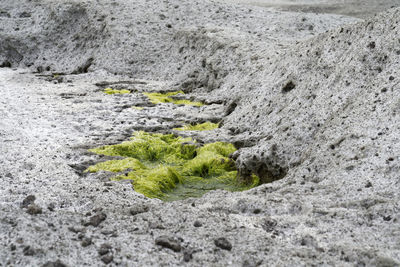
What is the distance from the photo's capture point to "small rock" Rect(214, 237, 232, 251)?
5.35m

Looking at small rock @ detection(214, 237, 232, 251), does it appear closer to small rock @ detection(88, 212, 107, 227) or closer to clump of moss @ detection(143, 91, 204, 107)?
small rock @ detection(88, 212, 107, 227)

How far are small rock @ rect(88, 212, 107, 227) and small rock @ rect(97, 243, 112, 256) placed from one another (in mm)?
632

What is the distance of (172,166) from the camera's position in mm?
10117

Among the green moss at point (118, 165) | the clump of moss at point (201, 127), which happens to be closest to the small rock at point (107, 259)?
the green moss at point (118, 165)

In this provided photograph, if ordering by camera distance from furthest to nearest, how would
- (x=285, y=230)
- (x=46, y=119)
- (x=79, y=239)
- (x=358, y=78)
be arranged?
1. (x=46, y=119)
2. (x=358, y=78)
3. (x=285, y=230)
4. (x=79, y=239)

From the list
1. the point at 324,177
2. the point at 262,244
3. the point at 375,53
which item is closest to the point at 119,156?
the point at 324,177

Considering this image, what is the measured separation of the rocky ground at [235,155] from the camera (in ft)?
17.3

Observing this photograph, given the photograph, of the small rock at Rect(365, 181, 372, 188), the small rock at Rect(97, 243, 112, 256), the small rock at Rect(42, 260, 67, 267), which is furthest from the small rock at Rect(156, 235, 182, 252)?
the small rock at Rect(365, 181, 372, 188)

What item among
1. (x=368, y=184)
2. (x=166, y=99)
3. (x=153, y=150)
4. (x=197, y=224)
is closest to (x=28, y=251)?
(x=197, y=224)

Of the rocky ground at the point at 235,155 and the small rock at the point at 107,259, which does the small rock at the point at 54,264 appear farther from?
the small rock at the point at 107,259

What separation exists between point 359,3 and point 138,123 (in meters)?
19.6

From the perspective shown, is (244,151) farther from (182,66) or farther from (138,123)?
(182,66)

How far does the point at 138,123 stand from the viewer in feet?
41.2

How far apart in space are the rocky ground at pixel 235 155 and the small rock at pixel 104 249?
21 mm
